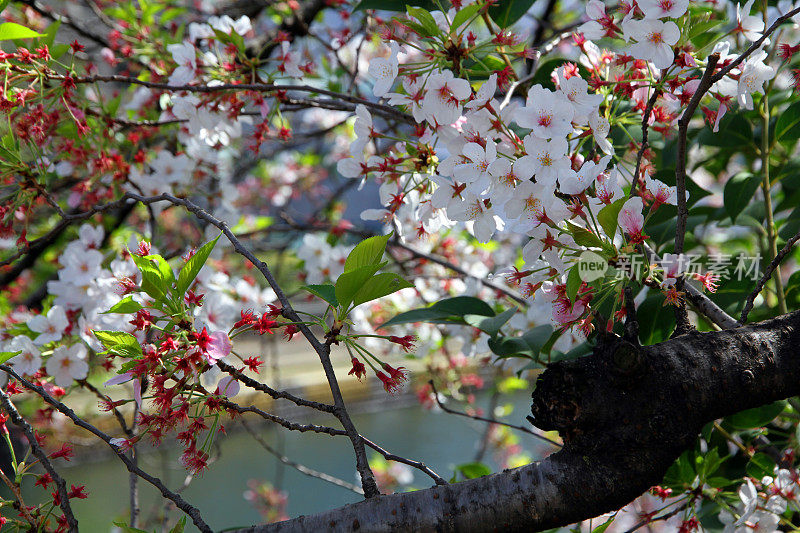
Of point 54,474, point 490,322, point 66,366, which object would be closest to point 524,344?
point 490,322

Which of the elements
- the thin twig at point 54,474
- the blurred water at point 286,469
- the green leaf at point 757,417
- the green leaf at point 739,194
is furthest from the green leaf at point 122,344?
the blurred water at point 286,469

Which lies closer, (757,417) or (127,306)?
(127,306)

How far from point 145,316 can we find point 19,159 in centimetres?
43

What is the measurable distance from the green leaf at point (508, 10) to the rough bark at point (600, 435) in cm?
52

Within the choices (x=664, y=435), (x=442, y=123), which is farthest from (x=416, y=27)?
(x=664, y=435)

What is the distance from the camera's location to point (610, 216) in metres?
0.61

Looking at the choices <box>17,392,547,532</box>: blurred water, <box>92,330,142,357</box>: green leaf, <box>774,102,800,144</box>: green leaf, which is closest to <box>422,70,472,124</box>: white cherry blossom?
<box>92,330,142,357</box>: green leaf

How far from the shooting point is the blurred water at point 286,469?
9.78ft

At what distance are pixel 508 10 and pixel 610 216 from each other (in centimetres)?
47

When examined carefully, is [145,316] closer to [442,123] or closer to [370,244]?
[370,244]

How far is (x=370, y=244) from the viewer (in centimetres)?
70

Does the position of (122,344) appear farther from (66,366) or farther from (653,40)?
(653,40)

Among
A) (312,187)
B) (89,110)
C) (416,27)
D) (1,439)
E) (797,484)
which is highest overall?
(312,187)

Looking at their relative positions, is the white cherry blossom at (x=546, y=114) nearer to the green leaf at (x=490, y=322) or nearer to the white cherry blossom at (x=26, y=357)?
the green leaf at (x=490, y=322)
